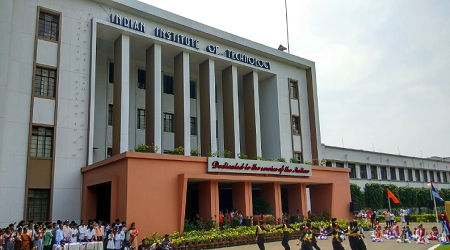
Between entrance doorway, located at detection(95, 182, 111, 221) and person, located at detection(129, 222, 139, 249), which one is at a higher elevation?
entrance doorway, located at detection(95, 182, 111, 221)

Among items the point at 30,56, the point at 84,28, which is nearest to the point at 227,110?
the point at 84,28

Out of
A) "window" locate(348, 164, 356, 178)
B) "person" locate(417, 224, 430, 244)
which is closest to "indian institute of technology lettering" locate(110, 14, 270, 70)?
"person" locate(417, 224, 430, 244)

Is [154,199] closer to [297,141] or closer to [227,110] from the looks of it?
[227,110]

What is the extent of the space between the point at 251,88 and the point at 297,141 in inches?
259

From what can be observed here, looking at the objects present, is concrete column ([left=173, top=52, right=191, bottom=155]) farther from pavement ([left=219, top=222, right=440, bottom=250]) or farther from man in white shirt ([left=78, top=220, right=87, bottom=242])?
man in white shirt ([left=78, top=220, right=87, bottom=242])

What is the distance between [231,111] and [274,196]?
8.94 metres

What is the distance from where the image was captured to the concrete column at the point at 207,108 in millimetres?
30875

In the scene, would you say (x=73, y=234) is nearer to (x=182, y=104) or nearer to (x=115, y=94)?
(x=115, y=94)

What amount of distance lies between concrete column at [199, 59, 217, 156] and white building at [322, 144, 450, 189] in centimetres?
1751

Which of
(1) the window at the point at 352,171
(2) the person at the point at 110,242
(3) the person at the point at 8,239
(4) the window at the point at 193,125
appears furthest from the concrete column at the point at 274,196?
(1) the window at the point at 352,171

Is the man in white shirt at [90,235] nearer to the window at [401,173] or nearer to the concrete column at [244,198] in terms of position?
the concrete column at [244,198]

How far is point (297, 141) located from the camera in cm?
3706

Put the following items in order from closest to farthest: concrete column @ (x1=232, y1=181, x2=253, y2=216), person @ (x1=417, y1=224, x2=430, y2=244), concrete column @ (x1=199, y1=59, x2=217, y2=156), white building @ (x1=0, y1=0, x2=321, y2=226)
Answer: white building @ (x1=0, y1=0, x2=321, y2=226)
person @ (x1=417, y1=224, x2=430, y2=244)
concrete column @ (x1=232, y1=181, x2=253, y2=216)
concrete column @ (x1=199, y1=59, x2=217, y2=156)

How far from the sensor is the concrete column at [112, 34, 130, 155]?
25984 mm
